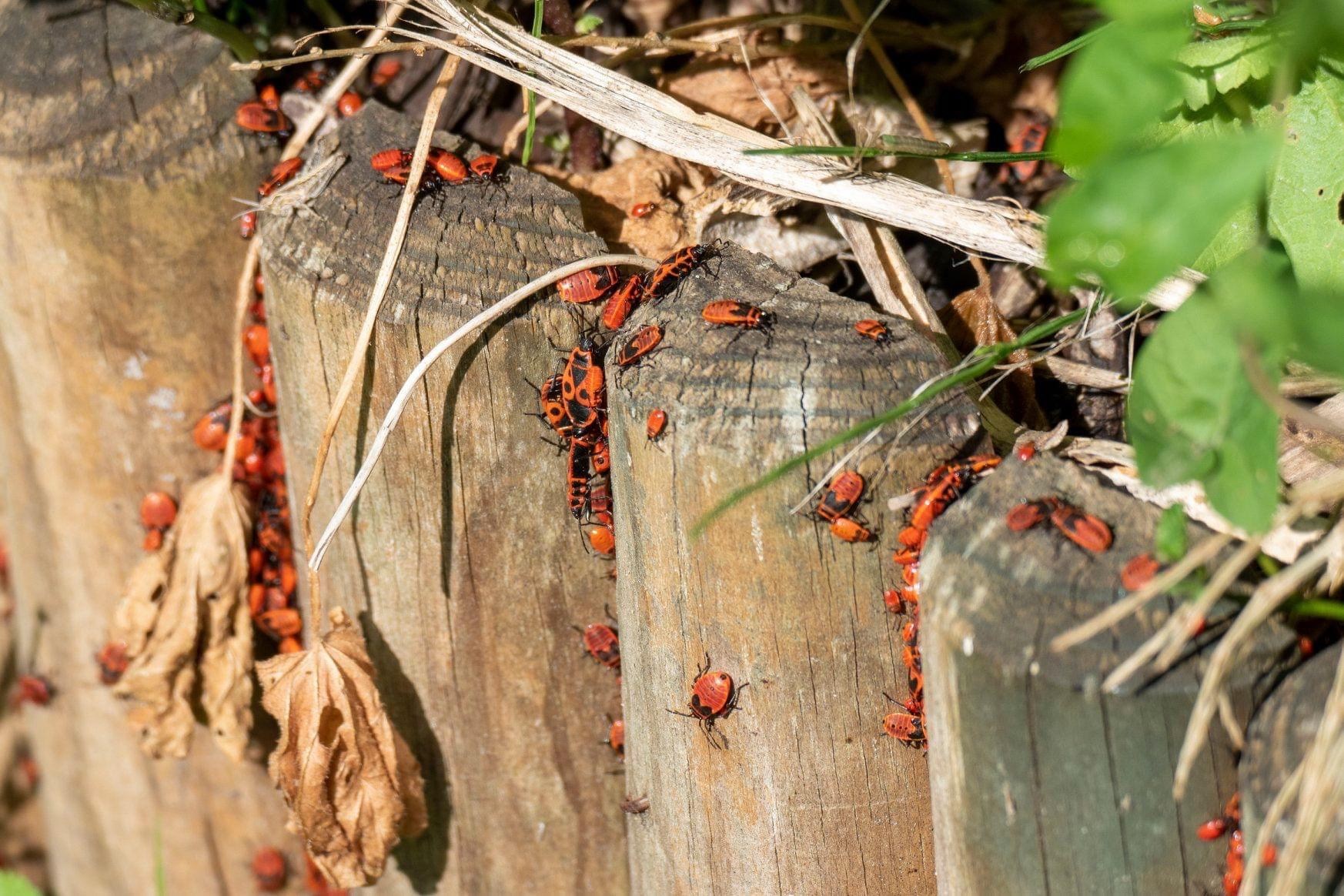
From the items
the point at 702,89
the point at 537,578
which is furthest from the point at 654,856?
the point at 702,89

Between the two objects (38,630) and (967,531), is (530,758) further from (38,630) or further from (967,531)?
(38,630)

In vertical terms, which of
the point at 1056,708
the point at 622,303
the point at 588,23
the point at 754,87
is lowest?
the point at 1056,708

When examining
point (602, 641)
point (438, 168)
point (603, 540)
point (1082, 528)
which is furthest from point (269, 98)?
point (1082, 528)

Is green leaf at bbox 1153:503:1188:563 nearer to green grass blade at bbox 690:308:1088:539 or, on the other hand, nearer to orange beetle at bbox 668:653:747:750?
green grass blade at bbox 690:308:1088:539

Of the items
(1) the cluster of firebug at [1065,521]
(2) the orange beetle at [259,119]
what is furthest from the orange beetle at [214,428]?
(1) the cluster of firebug at [1065,521]

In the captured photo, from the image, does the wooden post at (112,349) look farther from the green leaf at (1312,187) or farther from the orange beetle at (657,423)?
the green leaf at (1312,187)

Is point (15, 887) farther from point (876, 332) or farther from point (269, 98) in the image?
point (876, 332)
